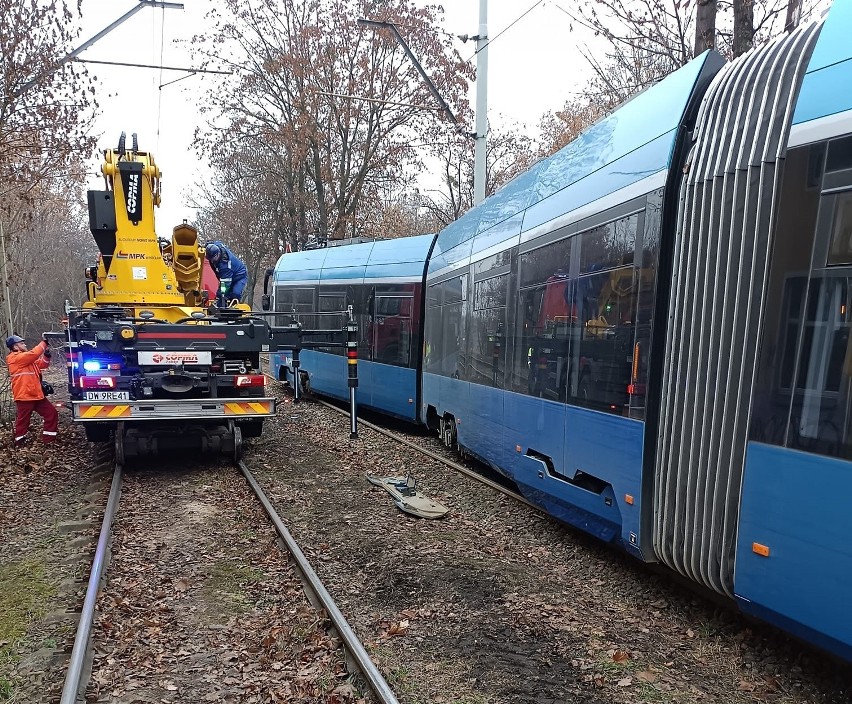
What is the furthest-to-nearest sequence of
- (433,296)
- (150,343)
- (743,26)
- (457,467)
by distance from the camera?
(433,296), (457,467), (150,343), (743,26)

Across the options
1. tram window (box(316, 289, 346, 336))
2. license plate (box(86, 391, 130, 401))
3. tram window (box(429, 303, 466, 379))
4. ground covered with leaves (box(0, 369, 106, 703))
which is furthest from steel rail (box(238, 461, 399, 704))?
tram window (box(316, 289, 346, 336))

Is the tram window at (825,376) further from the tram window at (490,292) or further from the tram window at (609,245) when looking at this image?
the tram window at (490,292)

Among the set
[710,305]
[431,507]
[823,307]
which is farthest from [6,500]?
[823,307]

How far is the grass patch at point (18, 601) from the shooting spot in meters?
4.21

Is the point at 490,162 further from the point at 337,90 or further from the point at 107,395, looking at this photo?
the point at 107,395

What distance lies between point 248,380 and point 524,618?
5.73m

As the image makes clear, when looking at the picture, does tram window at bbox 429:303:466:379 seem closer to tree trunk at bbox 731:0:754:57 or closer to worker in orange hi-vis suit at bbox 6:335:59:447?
A: tree trunk at bbox 731:0:754:57

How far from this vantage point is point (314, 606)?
16.0 feet

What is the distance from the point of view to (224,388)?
30.9ft

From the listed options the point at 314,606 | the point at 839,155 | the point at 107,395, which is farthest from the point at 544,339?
the point at 107,395

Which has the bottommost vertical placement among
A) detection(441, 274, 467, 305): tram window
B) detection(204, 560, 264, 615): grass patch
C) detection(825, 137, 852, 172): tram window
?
detection(204, 560, 264, 615): grass patch

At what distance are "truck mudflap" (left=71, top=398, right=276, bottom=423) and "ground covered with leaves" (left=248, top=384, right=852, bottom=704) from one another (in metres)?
1.93

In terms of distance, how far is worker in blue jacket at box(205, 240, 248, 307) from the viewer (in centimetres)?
1045

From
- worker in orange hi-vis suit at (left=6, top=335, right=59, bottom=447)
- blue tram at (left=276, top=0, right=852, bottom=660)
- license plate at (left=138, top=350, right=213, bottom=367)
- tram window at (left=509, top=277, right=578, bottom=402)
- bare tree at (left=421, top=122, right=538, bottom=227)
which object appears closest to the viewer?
blue tram at (left=276, top=0, right=852, bottom=660)
